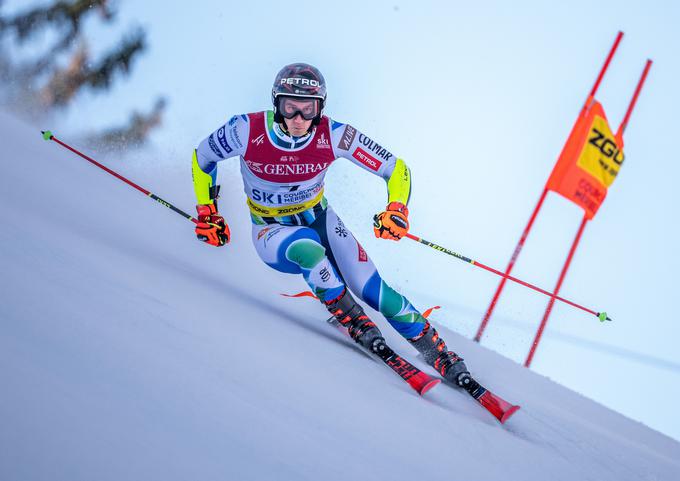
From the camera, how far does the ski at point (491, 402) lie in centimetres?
231

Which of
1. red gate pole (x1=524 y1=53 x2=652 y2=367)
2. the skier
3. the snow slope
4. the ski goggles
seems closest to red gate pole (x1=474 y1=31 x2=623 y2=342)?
red gate pole (x1=524 y1=53 x2=652 y2=367)

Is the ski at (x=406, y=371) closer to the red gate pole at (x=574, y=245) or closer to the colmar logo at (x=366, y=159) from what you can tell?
the colmar logo at (x=366, y=159)

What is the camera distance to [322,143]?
118 inches

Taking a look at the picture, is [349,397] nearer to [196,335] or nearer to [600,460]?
[196,335]

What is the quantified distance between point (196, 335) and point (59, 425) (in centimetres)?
76

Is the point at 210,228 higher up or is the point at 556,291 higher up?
the point at 556,291

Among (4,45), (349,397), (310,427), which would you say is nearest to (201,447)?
(310,427)

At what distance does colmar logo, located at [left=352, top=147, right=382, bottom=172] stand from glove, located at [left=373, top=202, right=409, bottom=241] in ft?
0.93

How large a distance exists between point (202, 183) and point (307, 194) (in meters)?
0.65

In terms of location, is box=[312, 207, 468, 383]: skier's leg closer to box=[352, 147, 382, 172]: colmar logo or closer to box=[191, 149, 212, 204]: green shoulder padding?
box=[352, 147, 382, 172]: colmar logo

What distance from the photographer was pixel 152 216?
448 centimetres

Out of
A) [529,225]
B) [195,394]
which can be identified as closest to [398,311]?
[195,394]

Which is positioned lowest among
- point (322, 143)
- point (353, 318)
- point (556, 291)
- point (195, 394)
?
point (195, 394)

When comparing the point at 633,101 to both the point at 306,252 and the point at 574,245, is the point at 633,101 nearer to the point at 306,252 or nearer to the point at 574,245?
the point at 574,245
